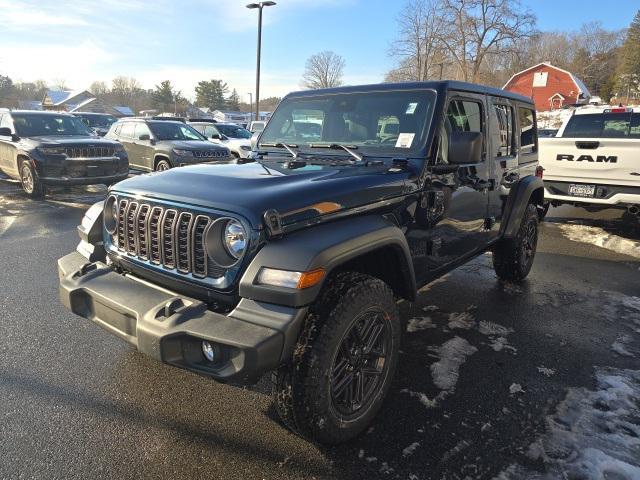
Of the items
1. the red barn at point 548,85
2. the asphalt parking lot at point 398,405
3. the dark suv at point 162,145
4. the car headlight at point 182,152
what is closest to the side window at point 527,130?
the asphalt parking lot at point 398,405

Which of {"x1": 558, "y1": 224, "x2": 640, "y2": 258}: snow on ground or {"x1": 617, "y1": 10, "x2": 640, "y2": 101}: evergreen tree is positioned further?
{"x1": 617, "y1": 10, "x2": 640, "y2": 101}: evergreen tree

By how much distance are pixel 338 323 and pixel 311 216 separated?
1.84 ft

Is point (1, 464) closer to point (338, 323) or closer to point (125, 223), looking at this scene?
point (125, 223)

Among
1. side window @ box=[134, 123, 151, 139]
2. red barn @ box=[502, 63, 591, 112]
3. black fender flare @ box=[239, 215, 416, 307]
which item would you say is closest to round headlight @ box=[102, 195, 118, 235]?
black fender flare @ box=[239, 215, 416, 307]

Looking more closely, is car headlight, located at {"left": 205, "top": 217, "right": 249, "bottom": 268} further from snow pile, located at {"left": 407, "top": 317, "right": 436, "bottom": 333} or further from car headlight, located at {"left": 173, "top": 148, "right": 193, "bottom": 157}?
car headlight, located at {"left": 173, "top": 148, "right": 193, "bottom": 157}

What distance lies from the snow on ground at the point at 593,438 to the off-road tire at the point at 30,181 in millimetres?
9988

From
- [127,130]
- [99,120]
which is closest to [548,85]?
[99,120]

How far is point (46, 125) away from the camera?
1030 centimetres

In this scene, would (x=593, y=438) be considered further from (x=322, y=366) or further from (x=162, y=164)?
(x=162, y=164)

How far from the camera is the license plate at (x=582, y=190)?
7000 millimetres

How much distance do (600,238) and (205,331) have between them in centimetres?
715

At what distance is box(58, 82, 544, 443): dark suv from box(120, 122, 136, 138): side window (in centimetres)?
974

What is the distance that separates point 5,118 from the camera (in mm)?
10266

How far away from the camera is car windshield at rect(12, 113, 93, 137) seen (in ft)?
33.0
